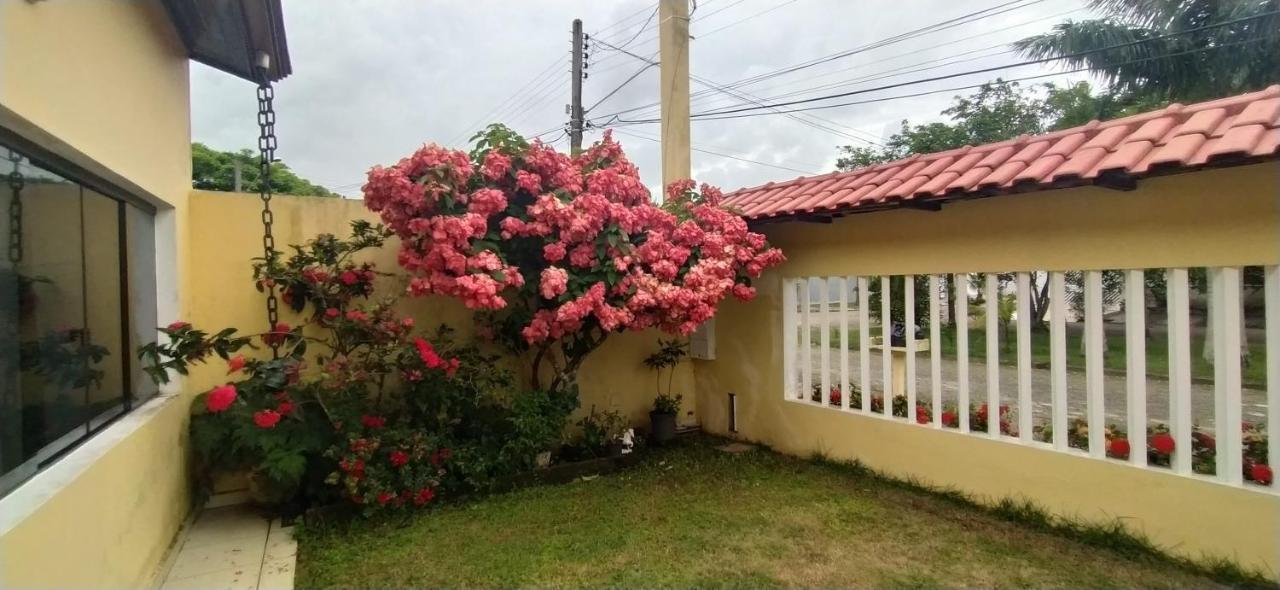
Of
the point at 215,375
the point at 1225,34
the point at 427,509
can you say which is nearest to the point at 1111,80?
the point at 1225,34

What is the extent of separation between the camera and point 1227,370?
381 cm

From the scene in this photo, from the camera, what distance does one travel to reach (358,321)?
519 cm

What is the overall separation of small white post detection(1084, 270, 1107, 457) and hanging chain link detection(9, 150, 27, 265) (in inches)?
248

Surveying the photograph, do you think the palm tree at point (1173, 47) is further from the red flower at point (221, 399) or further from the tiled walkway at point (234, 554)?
the tiled walkway at point (234, 554)

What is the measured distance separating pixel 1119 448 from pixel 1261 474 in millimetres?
728

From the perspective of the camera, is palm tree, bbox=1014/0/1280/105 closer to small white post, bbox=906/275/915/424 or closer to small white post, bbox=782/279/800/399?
small white post, bbox=906/275/915/424

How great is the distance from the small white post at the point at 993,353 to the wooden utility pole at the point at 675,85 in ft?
15.1

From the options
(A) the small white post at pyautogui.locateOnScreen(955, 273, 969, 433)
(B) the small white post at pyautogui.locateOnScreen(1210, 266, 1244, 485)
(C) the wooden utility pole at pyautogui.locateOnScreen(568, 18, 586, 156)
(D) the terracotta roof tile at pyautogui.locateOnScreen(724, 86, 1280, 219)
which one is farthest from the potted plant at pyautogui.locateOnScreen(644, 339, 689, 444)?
(C) the wooden utility pole at pyautogui.locateOnScreen(568, 18, 586, 156)

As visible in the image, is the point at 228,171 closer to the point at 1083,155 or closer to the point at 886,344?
the point at 886,344

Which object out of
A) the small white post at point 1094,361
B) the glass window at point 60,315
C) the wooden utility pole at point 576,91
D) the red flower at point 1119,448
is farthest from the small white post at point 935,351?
the wooden utility pole at point 576,91

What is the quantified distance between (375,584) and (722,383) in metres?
4.92

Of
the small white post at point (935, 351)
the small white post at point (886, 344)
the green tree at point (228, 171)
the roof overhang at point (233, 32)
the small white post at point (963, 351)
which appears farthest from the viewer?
the green tree at point (228, 171)

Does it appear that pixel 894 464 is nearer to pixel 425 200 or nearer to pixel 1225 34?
pixel 425 200

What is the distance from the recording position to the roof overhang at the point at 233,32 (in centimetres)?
446
